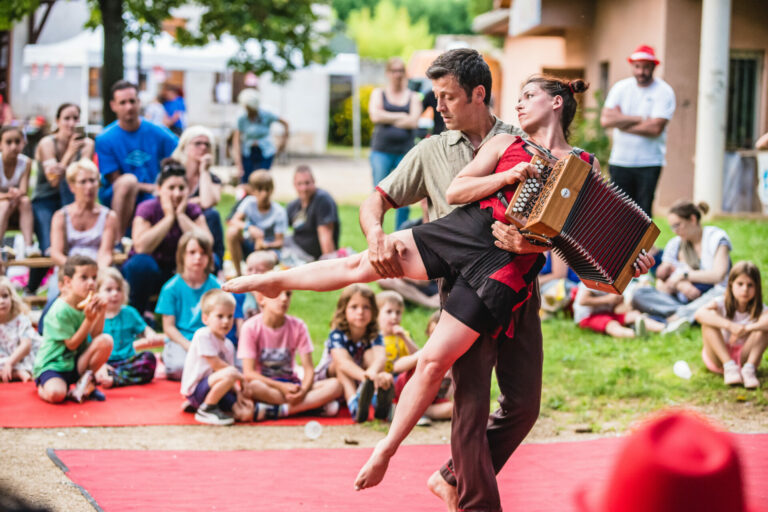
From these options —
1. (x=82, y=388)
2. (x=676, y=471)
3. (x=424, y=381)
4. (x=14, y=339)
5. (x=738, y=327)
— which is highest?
(x=676, y=471)

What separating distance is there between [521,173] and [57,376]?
13.6 ft

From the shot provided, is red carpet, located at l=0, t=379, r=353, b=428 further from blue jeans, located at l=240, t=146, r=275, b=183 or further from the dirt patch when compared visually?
blue jeans, located at l=240, t=146, r=275, b=183

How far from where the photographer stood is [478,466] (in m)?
3.97

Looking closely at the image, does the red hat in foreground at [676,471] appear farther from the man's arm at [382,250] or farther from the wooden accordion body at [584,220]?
the man's arm at [382,250]

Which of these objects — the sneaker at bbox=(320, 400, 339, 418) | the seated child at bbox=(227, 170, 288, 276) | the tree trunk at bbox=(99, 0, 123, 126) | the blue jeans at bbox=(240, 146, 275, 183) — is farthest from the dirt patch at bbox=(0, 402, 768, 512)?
the tree trunk at bbox=(99, 0, 123, 126)

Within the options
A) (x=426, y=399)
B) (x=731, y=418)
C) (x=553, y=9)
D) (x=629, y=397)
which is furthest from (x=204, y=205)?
(x=553, y=9)

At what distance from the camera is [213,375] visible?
6.45 m

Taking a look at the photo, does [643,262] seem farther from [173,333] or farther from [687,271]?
[687,271]

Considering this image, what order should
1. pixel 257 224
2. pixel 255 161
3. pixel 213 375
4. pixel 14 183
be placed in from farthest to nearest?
pixel 255 161
pixel 257 224
pixel 14 183
pixel 213 375

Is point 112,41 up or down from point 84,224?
up

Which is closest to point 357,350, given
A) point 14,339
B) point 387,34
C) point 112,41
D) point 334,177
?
point 14,339

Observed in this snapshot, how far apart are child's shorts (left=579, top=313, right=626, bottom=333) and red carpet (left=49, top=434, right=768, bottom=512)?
8.55ft

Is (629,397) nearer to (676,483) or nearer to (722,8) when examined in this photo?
(676,483)

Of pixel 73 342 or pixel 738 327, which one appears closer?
pixel 73 342
